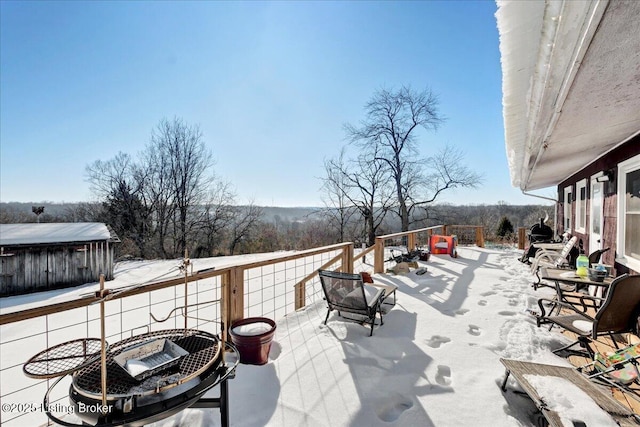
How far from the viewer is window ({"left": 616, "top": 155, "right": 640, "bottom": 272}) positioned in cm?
352

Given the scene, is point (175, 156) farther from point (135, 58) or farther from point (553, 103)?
point (553, 103)

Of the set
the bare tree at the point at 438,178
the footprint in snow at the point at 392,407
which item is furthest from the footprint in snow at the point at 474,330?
the bare tree at the point at 438,178

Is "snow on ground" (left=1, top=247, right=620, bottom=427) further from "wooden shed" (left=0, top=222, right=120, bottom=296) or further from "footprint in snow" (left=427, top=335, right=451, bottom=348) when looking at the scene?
"wooden shed" (left=0, top=222, right=120, bottom=296)

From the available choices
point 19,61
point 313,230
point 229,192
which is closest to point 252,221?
point 229,192

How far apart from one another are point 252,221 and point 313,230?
5024 mm

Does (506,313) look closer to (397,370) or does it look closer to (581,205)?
(397,370)

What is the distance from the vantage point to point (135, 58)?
8781 mm

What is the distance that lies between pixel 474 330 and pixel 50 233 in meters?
11.9

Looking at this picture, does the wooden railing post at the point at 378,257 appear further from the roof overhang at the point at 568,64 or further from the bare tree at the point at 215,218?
the bare tree at the point at 215,218

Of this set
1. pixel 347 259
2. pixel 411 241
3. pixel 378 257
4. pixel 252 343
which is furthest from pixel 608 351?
pixel 411 241

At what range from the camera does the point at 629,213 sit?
3.74 meters

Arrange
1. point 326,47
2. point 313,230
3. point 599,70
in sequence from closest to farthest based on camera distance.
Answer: point 599,70 < point 326,47 < point 313,230

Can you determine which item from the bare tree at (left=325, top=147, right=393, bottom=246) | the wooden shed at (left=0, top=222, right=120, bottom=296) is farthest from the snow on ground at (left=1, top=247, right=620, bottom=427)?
the bare tree at (left=325, top=147, right=393, bottom=246)

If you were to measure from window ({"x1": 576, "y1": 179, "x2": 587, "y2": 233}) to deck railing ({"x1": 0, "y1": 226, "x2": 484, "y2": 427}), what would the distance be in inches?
147
